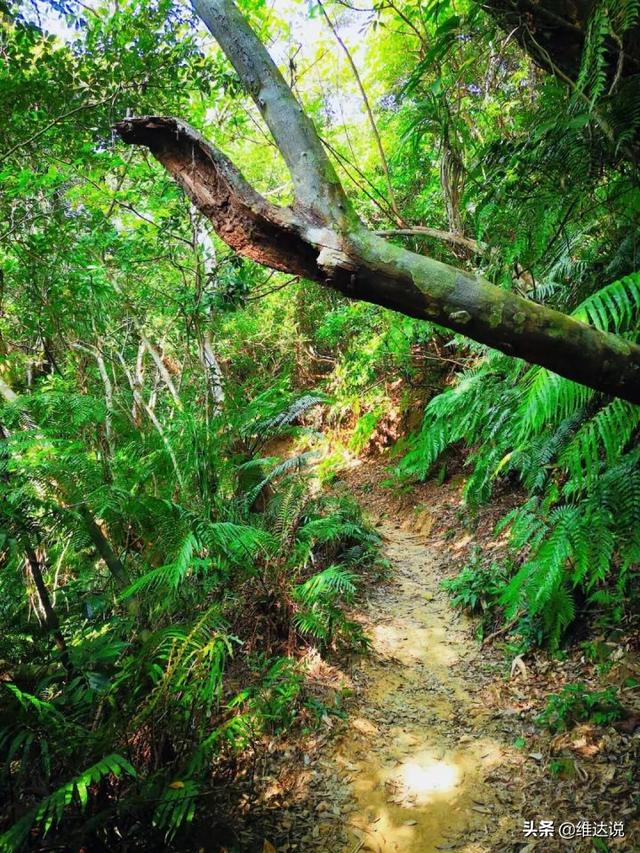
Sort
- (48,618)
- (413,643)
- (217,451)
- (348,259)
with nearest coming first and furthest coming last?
(348,259) < (48,618) < (413,643) < (217,451)

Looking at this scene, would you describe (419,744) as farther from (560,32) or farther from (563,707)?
(560,32)

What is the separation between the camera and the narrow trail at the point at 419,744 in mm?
2344

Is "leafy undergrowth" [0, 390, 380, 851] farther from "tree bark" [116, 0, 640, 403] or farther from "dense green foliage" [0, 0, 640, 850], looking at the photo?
"tree bark" [116, 0, 640, 403]

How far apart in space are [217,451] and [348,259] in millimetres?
3558

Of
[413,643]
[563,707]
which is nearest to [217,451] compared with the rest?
[413,643]

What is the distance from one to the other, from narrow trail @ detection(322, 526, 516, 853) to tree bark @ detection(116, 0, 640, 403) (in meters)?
2.28

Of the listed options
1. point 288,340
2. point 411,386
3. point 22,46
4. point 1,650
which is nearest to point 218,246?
point 288,340

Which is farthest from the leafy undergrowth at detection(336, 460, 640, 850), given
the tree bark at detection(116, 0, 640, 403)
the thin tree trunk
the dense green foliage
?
the thin tree trunk

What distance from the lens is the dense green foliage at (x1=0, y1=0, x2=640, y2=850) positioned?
2.01m

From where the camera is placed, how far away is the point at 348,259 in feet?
3.97

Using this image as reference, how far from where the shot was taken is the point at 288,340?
37.9 feet

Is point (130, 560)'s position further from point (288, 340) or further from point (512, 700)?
point (288, 340)

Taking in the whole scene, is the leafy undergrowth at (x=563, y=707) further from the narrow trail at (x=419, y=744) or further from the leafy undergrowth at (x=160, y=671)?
the leafy undergrowth at (x=160, y=671)

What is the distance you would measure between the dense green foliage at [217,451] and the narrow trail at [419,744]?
0.32 meters
